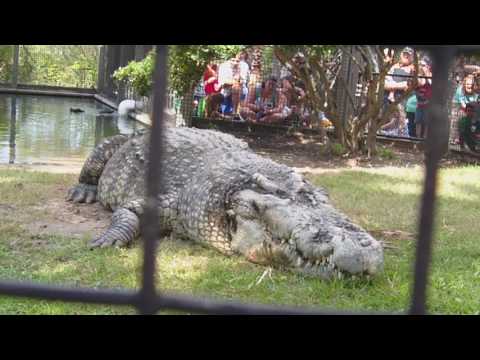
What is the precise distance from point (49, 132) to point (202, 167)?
638 centimetres

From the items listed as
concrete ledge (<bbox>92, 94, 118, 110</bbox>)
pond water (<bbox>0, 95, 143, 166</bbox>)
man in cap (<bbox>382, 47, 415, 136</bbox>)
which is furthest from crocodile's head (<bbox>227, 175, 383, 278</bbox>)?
concrete ledge (<bbox>92, 94, 118, 110</bbox>)

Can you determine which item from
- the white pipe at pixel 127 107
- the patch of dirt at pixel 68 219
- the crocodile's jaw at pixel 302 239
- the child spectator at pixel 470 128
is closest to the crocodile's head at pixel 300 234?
the crocodile's jaw at pixel 302 239

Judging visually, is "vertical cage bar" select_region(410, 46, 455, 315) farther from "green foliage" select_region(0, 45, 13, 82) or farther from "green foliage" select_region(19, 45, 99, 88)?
"green foliage" select_region(19, 45, 99, 88)

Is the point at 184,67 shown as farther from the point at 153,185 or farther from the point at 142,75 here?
the point at 153,185

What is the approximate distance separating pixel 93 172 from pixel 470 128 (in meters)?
6.23

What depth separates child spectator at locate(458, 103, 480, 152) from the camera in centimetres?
955

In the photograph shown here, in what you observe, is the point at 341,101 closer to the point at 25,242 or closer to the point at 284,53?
the point at 284,53

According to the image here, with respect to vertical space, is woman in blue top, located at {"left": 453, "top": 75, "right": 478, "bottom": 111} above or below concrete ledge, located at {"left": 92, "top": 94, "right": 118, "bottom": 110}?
above

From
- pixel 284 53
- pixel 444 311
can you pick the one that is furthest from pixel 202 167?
pixel 284 53

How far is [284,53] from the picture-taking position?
8617mm

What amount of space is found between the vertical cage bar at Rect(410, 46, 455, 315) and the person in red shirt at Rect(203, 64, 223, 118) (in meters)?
10.0

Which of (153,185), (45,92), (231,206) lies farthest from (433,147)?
(45,92)

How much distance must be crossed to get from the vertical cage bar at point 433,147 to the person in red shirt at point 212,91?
1003cm

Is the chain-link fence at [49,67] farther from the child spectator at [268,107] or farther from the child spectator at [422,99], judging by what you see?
the child spectator at [422,99]
